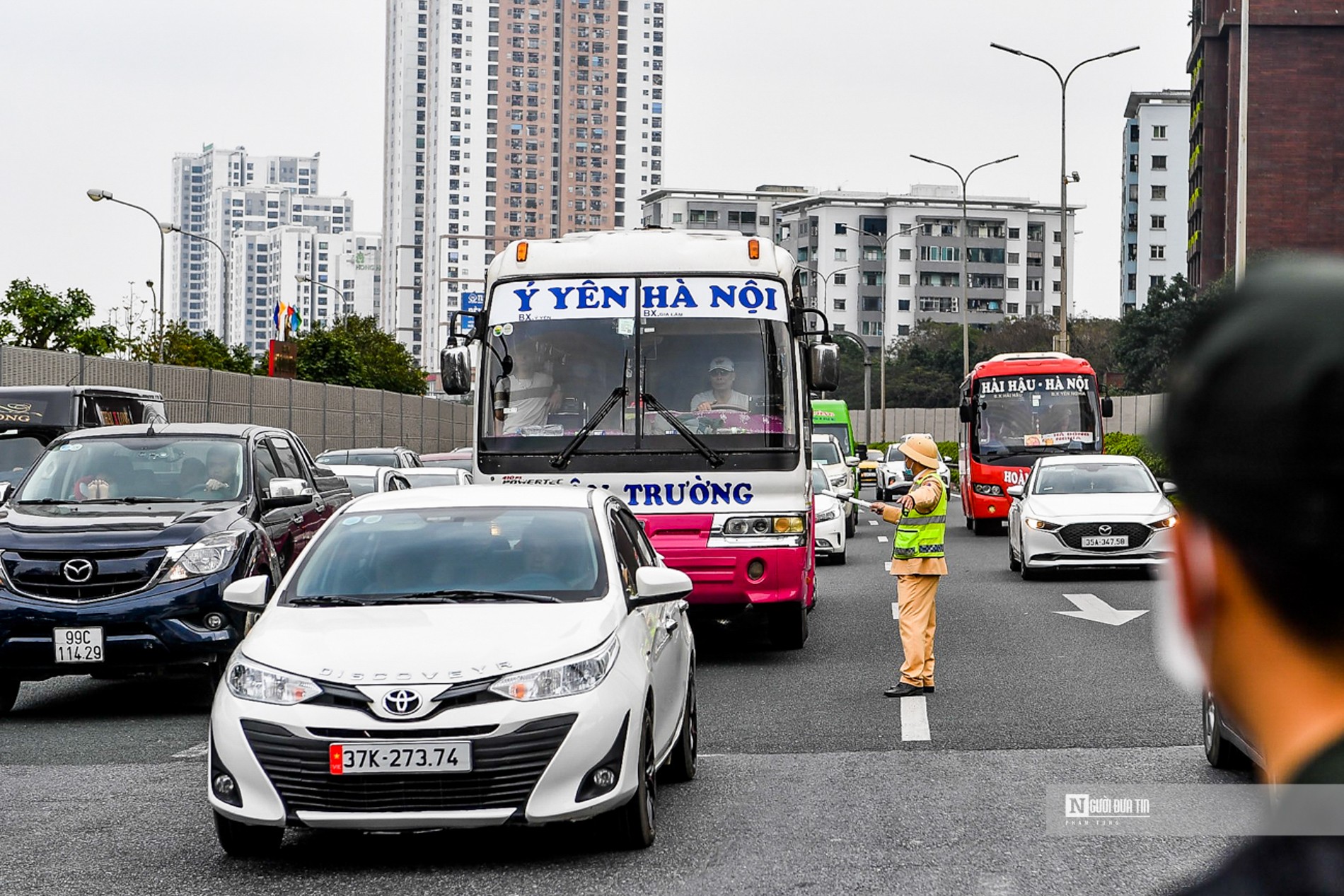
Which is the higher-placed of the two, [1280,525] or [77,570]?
[1280,525]

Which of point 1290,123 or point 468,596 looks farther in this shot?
point 1290,123

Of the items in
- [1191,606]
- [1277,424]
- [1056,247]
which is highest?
[1056,247]

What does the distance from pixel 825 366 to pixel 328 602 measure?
6.53 m

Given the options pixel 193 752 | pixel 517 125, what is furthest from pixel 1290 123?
pixel 517 125

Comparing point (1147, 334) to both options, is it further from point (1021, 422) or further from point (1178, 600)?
point (1178, 600)

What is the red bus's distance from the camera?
32.1 metres

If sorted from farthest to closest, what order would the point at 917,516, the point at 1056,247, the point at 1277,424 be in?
1. the point at 1056,247
2. the point at 917,516
3. the point at 1277,424

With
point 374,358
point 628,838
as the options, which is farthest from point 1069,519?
point 374,358

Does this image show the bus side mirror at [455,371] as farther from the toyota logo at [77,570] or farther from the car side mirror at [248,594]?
the car side mirror at [248,594]

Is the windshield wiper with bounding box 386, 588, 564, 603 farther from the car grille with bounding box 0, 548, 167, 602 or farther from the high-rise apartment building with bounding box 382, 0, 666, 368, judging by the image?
the high-rise apartment building with bounding box 382, 0, 666, 368

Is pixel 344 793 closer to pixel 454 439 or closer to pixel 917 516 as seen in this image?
pixel 917 516

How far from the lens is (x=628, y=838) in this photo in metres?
7.09

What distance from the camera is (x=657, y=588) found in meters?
7.81

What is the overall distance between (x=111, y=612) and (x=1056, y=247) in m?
153
